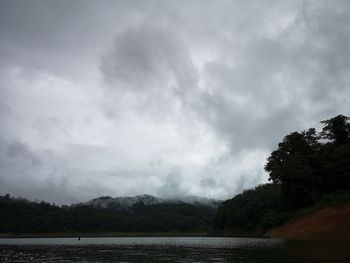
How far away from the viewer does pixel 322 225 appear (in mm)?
106312

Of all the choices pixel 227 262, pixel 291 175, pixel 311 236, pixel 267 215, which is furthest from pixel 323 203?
pixel 227 262

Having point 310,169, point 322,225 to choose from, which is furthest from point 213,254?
point 310,169

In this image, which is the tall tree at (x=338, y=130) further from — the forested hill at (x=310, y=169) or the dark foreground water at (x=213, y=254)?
the dark foreground water at (x=213, y=254)

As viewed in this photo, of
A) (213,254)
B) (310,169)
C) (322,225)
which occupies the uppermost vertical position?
(310,169)

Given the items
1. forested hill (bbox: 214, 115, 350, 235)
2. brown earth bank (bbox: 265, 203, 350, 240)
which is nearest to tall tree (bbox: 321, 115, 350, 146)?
forested hill (bbox: 214, 115, 350, 235)

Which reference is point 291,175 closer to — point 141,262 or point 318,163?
point 318,163

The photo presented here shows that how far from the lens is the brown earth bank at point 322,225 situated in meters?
98.1

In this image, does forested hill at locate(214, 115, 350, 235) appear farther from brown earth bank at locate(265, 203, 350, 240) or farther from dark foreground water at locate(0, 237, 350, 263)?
dark foreground water at locate(0, 237, 350, 263)

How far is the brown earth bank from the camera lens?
322 ft

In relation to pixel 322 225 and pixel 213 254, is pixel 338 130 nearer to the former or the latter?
pixel 322 225

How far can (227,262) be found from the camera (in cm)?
4709

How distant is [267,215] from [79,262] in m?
108

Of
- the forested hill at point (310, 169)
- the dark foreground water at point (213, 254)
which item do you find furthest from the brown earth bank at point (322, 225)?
the dark foreground water at point (213, 254)

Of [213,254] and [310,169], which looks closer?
[213,254]
